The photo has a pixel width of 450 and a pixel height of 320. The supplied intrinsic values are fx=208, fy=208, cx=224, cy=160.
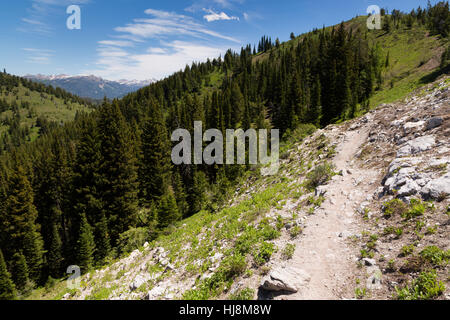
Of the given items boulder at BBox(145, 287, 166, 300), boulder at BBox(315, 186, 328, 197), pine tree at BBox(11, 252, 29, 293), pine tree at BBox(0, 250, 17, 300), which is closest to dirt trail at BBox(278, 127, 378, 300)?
boulder at BBox(315, 186, 328, 197)

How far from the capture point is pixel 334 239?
9008 millimetres

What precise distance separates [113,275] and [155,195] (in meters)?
23.6

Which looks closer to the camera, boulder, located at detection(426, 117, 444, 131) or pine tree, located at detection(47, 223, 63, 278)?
boulder, located at detection(426, 117, 444, 131)

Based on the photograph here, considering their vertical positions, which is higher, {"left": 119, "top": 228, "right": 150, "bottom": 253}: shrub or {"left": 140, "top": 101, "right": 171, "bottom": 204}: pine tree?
{"left": 140, "top": 101, "right": 171, "bottom": 204}: pine tree

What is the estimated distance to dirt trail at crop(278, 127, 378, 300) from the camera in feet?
22.3

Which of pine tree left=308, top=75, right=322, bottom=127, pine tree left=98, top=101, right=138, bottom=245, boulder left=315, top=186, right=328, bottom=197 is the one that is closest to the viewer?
boulder left=315, top=186, right=328, bottom=197

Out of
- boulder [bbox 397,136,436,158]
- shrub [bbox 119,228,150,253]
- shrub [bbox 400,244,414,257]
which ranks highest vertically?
boulder [bbox 397,136,436,158]

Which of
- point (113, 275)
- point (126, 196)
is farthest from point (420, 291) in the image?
point (126, 196)

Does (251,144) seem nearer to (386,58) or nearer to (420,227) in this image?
(420,227)

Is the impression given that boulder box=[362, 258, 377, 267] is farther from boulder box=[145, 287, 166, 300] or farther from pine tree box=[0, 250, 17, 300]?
pine tree box=[0, 250, 17, 300]

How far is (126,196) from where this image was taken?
95.8 feet

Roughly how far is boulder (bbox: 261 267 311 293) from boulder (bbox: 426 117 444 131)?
42.7 ft
